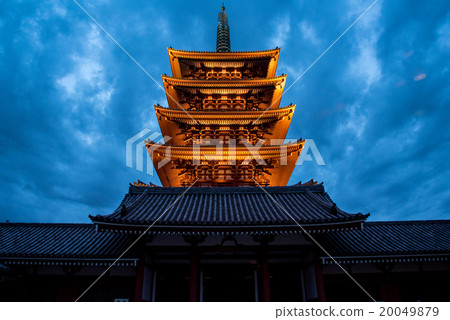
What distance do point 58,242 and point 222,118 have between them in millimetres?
10941

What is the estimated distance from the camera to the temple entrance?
1002cm

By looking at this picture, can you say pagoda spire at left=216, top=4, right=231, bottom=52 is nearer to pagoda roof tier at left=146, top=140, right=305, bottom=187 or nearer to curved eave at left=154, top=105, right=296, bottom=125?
curved eave at left=154, top=105, right=296, bottom=125

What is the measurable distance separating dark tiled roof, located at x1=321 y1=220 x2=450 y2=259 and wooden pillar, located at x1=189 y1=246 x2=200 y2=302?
478 cm

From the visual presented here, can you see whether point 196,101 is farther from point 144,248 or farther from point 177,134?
point 144,248

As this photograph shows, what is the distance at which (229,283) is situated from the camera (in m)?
10.2

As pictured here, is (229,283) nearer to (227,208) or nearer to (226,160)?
(227,208)

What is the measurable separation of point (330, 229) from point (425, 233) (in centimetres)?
651

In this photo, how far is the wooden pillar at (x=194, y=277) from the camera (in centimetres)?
842

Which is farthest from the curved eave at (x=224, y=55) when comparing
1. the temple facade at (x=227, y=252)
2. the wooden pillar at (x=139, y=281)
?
the wooden pillar at (x=139, y=281)

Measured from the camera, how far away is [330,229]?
8406 mm

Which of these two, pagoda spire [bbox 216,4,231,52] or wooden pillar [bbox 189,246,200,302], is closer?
wooden pillar [bbox 189,246,200,302]

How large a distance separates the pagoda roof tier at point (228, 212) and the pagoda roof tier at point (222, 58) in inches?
448

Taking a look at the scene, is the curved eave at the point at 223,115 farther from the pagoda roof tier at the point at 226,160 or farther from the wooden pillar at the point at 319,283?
the wooden pillar at the point at 319,283

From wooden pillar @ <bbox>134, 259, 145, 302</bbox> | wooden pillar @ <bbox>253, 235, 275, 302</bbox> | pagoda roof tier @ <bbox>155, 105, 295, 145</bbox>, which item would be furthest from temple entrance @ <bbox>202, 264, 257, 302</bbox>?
pagoda roof tier @ <bbox>155, 105, 295, 145</bbox>
